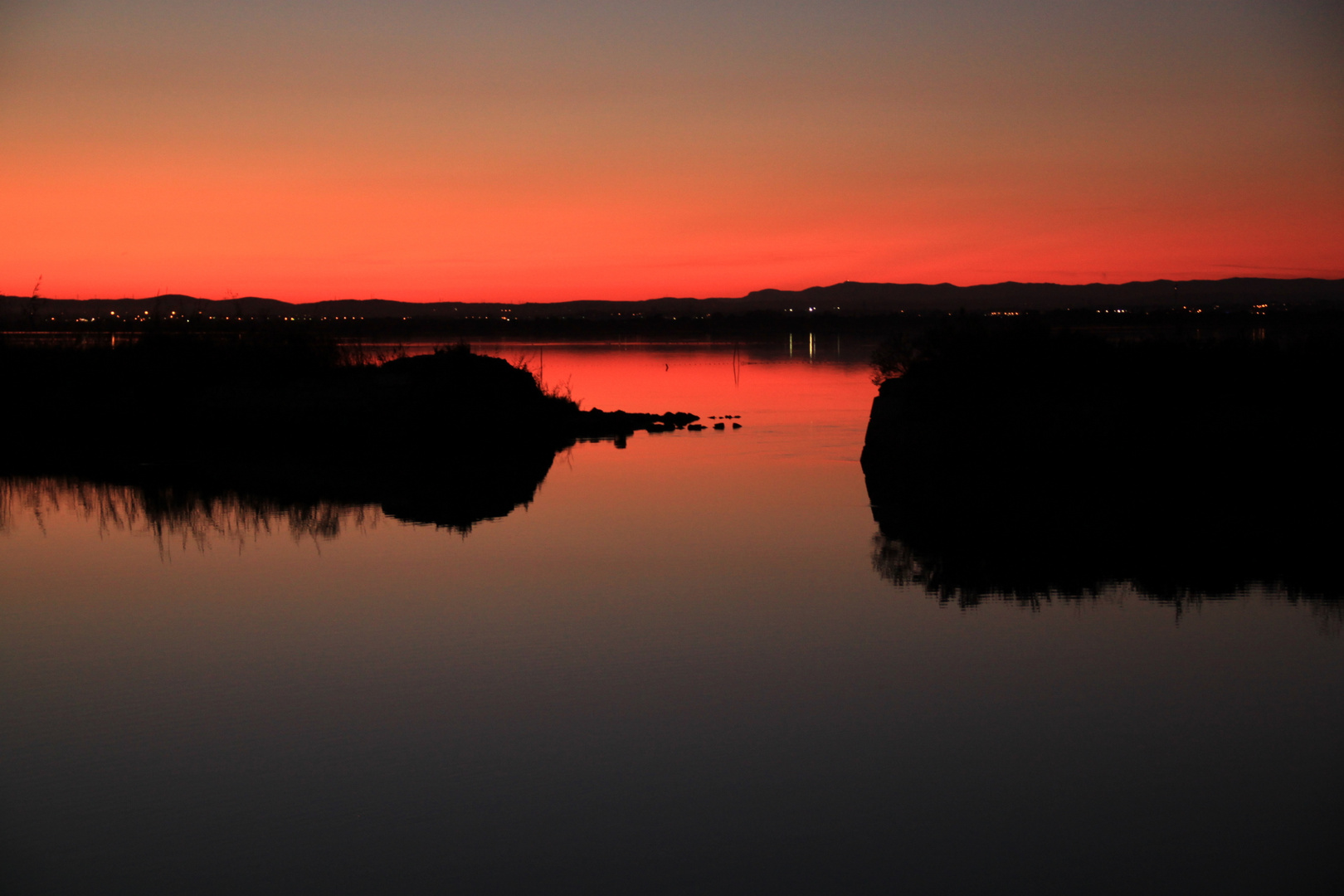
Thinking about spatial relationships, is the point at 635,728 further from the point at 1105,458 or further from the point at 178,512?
the point at 1105,458

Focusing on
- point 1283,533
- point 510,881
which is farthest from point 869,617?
point 1283,533

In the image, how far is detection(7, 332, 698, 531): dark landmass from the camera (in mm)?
23406

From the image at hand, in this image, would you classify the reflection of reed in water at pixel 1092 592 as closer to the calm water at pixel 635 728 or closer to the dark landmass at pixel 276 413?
the calm water at pixel 635 728

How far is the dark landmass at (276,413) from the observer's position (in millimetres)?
23406

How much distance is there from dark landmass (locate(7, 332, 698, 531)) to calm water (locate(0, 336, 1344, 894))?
9.65 meters

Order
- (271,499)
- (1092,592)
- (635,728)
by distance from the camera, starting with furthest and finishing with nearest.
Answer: (271,499) < (1092,592) < (635,728)

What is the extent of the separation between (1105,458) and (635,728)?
50.8ft

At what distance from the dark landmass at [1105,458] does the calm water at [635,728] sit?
5.38ft

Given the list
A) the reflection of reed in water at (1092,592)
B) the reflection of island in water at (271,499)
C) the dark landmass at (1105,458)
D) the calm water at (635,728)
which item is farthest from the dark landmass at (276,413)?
the reflection of reed in water at (1092,592)

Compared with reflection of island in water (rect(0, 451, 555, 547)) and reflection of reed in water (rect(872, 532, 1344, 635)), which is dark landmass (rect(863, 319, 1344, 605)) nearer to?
reflection of reed in water (rect(872, 532, 1344, 635))

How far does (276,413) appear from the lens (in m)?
27.3

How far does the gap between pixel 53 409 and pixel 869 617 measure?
2425 centimetres

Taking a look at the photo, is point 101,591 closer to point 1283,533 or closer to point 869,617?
point 869,617

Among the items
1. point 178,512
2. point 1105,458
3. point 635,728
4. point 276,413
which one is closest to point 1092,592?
point 635,728
